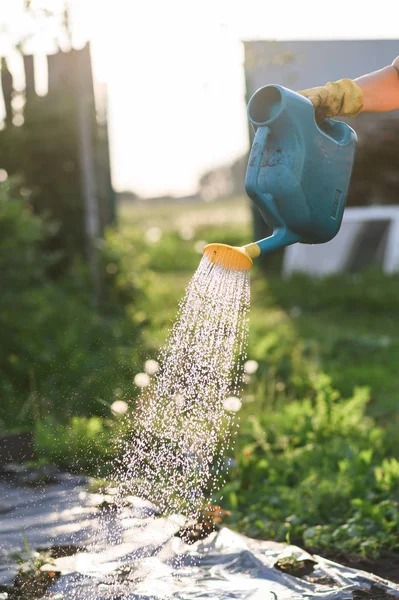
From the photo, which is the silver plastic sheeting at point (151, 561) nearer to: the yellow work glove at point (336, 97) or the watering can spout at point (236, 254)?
the watering can spout at point (236, 254)

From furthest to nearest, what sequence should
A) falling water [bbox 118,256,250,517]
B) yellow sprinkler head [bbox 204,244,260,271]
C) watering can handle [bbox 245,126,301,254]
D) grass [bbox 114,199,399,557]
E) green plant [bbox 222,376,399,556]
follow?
grass [bbox 114,199,399,557], green plant [bbox 222,376,399,556], falling water [bbox 118,256,250,517], watering can handle [bbox 245,126,301,254], yellow sprinkler head [bbox 204,244,260,271]

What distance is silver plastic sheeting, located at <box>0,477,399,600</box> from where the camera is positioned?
2.58 meters

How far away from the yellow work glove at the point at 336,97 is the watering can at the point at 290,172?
0.07m

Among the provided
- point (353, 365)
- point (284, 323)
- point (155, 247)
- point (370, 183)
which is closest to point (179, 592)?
point (353, 365)

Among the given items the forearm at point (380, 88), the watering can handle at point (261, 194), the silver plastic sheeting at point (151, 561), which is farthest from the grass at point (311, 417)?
the forearm at point (380, 88)

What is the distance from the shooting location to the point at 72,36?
6.20 m

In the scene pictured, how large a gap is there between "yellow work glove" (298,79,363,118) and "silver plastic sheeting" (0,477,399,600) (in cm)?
145

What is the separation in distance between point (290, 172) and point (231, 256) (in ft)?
1.01

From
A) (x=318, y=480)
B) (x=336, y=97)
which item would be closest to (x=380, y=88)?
(x=336, y=97)

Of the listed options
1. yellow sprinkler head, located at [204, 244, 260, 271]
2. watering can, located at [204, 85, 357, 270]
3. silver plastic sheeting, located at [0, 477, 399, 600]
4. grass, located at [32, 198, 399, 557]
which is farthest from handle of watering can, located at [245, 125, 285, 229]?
grass, located at [32, 198, 399, 557]

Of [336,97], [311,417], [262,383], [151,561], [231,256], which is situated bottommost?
[151,561]

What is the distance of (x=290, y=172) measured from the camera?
2379 millimetres

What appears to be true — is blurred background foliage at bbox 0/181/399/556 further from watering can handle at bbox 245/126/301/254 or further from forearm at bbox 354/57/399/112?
forearm at bbox 354/57/399/112

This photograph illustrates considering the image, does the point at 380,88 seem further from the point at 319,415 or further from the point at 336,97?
the point at 319,415
